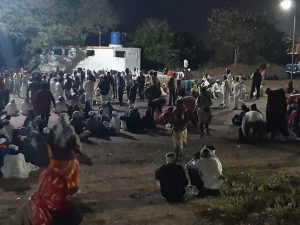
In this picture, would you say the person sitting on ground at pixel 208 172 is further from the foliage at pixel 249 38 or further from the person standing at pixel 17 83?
the foliage at pixel 249 38

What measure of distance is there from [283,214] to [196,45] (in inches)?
1599

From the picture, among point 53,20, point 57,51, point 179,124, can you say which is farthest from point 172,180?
point 53,20

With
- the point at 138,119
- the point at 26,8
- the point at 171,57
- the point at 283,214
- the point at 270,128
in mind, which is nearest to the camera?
the point at 283,214

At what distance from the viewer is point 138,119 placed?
1798 centimetres

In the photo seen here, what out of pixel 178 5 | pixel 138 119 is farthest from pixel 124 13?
pixel 138 119

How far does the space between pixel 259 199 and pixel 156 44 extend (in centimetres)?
3713

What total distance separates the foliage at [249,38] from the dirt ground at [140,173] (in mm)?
27297

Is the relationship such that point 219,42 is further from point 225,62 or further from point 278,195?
point 278,195

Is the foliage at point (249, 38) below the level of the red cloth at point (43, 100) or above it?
above

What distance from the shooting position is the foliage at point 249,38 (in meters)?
45.5

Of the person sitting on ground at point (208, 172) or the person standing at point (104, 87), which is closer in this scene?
the person sitting on ground at point (208, 172)

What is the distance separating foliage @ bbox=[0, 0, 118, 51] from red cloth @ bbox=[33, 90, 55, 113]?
22190 millimetres

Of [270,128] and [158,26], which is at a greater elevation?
[158,26]

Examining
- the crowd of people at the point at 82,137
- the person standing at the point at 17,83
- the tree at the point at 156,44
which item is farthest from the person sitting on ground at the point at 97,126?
the tree at the point at 156,44
